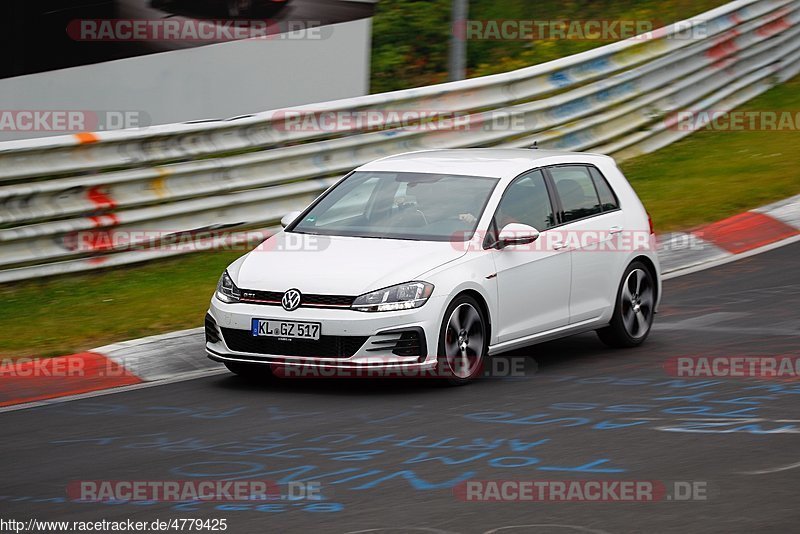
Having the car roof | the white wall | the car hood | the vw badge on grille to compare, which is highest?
the white wall

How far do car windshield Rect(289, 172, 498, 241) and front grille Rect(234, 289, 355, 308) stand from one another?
0.91 m

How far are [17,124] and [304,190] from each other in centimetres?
303

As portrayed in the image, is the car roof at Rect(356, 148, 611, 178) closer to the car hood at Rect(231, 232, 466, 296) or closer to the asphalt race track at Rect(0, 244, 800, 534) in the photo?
the car hood at Rect(231, 232, 466, 296)

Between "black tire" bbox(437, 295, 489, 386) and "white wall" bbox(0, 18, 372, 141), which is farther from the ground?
"white wall" bbox(0, 18, 372, 141)

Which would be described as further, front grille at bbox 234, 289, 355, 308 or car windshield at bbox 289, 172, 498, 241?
car windshield at bbox 289, 172, 498, 241

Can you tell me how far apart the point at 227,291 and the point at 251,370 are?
1.92ft

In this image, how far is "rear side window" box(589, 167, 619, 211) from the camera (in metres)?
10.9

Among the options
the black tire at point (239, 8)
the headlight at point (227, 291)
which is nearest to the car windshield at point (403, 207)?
the headlight at point (227, 291)

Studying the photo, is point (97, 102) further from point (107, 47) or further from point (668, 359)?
point (668, 359)

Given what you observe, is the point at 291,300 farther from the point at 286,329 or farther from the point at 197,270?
the point at 197,270

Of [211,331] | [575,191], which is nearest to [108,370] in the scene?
[211,331]

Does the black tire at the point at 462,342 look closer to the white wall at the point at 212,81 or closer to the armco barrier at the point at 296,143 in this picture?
the armco barrier at the point at 296,143

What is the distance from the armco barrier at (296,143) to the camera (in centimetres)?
1254

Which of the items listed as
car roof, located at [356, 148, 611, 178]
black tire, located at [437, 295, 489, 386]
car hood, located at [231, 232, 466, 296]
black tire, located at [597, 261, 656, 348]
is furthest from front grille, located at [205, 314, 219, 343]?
black tire, located at [597, 261, 656, 348]
